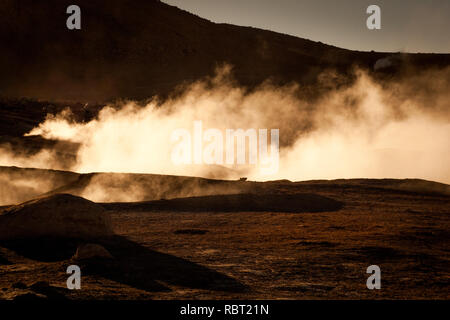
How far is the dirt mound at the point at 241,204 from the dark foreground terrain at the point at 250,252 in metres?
0.02

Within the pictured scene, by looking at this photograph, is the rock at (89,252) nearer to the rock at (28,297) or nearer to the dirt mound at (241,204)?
the rock at (28,297)

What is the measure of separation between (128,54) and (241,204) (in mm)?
38898

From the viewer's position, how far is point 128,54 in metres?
49.8

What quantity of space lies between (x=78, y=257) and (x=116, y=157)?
46.3ft

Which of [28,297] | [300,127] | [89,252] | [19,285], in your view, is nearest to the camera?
[28,297]

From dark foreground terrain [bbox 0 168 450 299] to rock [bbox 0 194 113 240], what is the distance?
7.3 inches

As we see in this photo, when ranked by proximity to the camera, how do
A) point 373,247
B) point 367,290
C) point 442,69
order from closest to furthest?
1. point 367,290
2. point 373,247
3. point 442,69

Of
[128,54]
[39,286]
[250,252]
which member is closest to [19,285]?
[39,286]

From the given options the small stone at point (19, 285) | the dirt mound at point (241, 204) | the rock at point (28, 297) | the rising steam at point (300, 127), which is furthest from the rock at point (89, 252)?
the rising steam at point (300, 127)

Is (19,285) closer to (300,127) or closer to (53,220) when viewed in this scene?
(53,220)

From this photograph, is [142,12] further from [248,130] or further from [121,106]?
[248,130]

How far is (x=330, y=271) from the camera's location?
23.9 ft

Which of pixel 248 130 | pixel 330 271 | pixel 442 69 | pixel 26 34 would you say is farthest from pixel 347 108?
pixel 330 271
